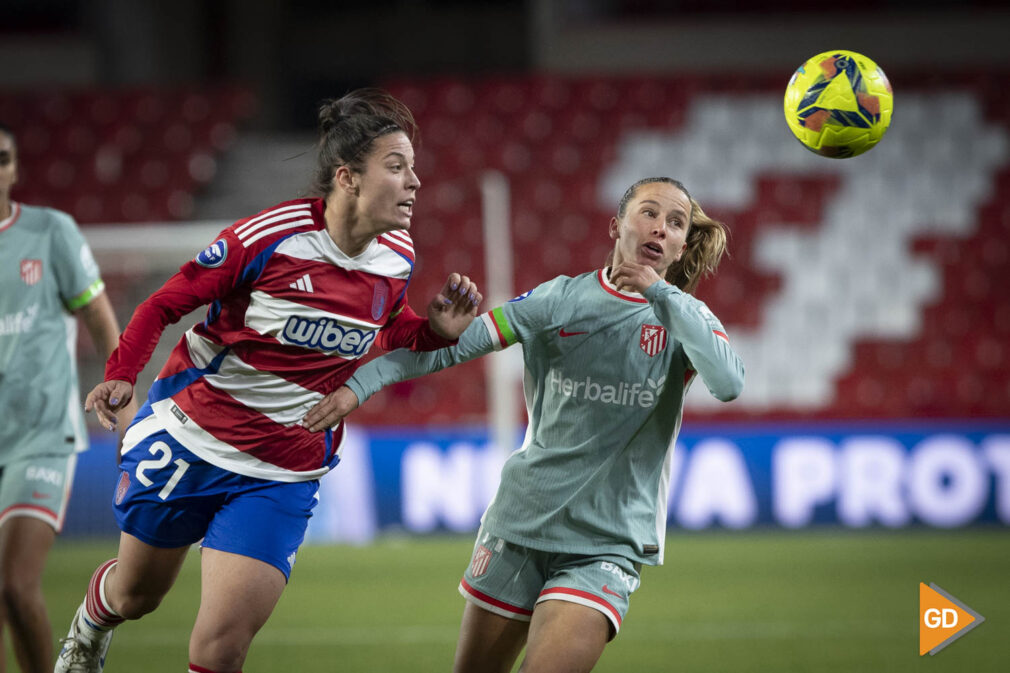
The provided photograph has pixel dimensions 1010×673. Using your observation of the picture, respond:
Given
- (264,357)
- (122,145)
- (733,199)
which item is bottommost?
(264,357)

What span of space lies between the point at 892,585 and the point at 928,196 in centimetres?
767

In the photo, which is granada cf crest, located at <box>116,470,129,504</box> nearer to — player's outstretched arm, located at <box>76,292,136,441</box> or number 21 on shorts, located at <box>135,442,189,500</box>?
number 21 on shorts, located at <box>135,442,189,500</box>

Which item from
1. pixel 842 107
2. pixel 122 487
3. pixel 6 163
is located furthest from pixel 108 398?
pixel 842 107

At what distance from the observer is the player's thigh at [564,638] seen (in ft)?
11.0

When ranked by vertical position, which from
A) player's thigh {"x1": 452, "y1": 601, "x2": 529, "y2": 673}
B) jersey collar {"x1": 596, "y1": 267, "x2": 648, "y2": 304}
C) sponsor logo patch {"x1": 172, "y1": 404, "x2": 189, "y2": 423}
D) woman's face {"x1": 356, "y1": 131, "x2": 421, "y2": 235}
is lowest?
player's thigh {"x1": 452, "y1": 601, "x2": 529, "y2": 673}

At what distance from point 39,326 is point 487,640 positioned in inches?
88.6

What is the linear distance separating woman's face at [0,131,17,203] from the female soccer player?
119 centimetres

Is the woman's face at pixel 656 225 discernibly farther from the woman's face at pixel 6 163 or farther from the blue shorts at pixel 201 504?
the woman's face at pixel 6 163

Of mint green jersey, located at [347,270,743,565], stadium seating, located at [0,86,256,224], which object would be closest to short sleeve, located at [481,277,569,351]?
mint green jersey, located at [347,270,743,565]

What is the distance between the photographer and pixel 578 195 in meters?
15.1

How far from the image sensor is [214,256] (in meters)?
3.55

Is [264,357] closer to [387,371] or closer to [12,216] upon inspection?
[387,371]

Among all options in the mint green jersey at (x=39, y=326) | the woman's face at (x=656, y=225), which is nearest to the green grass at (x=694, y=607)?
the mint green jersey at (x=39, y=326)

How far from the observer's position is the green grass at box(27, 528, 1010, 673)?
6.11 meters
